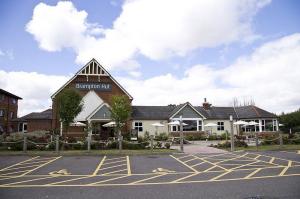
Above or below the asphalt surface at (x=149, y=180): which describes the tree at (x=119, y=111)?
above

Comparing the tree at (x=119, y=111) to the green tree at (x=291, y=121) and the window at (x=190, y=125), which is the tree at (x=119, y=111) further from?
the green tree at (x=291, y=121)

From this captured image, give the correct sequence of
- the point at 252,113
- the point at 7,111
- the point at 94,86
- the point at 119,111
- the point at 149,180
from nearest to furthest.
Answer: the point at 149,180
the point at 119,111
the point at 94,86
the point at 252,113
the point at 7,111

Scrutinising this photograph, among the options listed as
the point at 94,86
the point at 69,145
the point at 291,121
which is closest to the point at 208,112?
the point at 291,121

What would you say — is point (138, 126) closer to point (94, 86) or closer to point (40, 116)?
point (94, 86)

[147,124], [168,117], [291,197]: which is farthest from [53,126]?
[291,197]

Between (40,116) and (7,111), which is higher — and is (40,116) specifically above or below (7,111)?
below

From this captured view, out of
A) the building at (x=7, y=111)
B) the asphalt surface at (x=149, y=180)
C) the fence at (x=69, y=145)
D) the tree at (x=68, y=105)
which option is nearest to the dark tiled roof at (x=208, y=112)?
the tree at (x=68, y=105)

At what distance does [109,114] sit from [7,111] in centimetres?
2965

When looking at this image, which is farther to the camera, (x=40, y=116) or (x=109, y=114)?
(x=40, y=116)

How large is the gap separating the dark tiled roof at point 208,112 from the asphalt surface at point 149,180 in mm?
26345

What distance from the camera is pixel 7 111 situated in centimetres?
5672

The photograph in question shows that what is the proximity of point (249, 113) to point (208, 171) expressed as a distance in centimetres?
3498

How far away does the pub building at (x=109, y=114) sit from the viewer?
125 ft

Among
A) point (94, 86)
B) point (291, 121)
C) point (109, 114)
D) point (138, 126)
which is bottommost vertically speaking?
point (138, 126)
